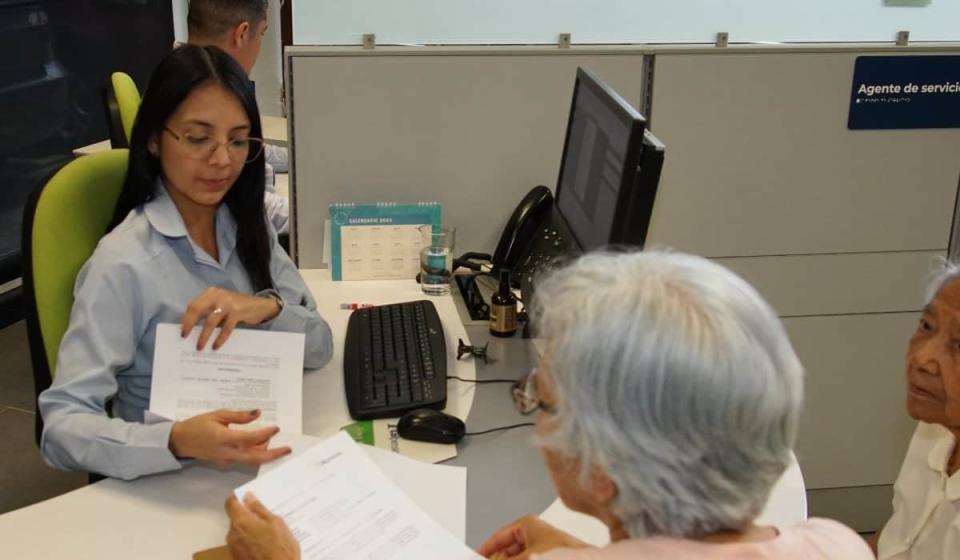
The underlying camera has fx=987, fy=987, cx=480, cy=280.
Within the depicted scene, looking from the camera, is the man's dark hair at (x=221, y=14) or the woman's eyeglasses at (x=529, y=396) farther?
the man's dark hair at (x=221, y=14)

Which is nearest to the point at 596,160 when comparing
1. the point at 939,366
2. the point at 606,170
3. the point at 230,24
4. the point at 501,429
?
the point at 606,170

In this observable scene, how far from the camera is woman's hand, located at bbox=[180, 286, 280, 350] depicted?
4.91 feet

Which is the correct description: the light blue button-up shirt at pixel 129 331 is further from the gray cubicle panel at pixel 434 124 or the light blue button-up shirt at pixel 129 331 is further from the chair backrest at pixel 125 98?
the chair backrest at pixel 125 98

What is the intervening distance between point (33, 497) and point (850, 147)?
241cm

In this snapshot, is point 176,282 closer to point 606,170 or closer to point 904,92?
point 606,170

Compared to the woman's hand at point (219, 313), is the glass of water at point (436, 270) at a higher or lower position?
lower

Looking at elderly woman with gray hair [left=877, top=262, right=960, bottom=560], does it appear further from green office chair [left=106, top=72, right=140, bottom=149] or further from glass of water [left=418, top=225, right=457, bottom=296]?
green office chair [left=106, top=72, right=140, bottom=149]

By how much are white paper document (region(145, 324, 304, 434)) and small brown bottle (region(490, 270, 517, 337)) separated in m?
0.57

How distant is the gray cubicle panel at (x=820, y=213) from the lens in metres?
2.40

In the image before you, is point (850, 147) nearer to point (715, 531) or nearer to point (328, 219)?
point (328, 219)

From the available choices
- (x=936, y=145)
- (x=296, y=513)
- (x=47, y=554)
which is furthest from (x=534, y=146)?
(x=47, y=554)

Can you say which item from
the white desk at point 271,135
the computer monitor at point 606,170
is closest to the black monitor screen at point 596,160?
the computer monitor at point 606,170

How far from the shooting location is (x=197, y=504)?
1.39 metres

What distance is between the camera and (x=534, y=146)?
235 centimetres
